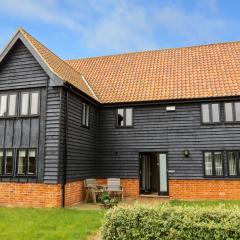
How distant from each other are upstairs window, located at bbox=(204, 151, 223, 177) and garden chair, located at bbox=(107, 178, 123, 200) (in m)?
4.50

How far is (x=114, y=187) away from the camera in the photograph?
16172 millimetres

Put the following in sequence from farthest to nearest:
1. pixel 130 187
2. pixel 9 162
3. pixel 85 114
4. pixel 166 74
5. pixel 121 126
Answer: pixel 166 74
pixel 121 126
pixel 130 187
pixel 85 114
pixel 9 162

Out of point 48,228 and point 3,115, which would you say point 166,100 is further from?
point 48,228

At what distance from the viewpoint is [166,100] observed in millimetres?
17156

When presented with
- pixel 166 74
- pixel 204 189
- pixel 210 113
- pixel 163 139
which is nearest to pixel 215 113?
pixel 210 113

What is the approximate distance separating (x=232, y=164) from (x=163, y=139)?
3.72 meters

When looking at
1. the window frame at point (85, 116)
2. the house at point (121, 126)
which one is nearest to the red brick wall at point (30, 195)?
the house at point (121, 126)

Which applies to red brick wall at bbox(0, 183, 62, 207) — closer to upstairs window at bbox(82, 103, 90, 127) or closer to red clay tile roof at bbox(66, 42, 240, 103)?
upstairs window at bbox(82, 103, 90, 127)

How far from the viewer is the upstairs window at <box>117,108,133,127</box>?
1788 cm

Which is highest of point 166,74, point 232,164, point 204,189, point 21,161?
point 166,74

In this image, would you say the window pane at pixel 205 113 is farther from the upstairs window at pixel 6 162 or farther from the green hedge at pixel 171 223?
the green hedge at pixel 171 223

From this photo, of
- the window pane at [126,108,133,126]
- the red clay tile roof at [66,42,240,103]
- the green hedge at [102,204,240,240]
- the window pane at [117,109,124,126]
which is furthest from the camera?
the window pane at [117,109,124,126]

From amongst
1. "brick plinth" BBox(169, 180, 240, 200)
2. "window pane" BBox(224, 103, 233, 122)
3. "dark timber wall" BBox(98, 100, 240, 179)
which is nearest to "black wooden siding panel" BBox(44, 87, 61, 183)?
"dark timber wall" BBox(98, 100, 240, 179)

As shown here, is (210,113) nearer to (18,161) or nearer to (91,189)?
(91,189)
